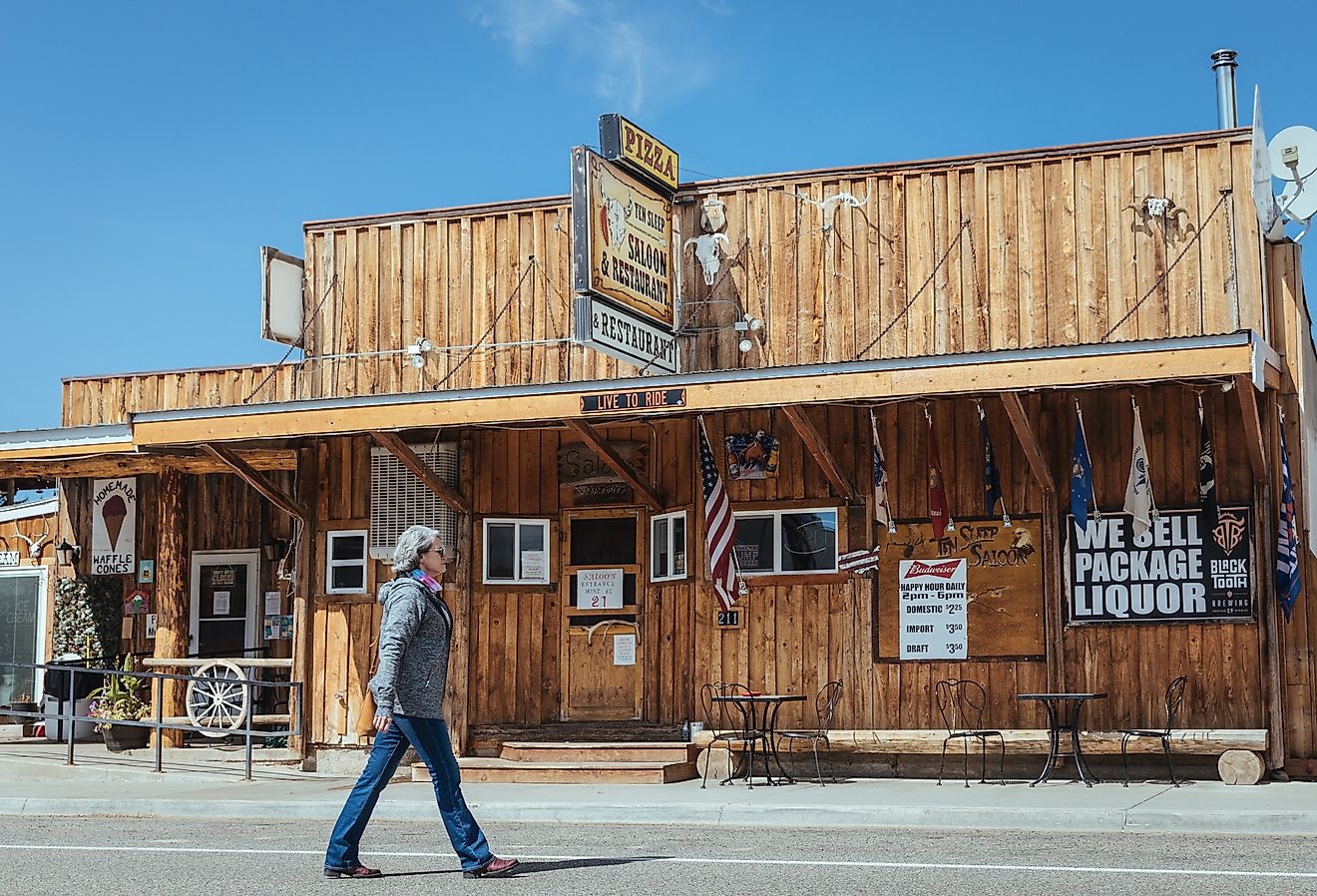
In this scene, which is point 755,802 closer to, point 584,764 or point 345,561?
point 584,764

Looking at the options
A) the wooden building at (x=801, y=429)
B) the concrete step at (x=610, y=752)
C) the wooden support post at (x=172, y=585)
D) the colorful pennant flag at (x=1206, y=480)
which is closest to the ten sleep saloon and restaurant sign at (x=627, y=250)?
the wooden building at (x=801, y=429)

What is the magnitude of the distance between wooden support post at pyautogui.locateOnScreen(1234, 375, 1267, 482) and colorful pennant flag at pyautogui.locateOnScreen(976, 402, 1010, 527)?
6.95 ft

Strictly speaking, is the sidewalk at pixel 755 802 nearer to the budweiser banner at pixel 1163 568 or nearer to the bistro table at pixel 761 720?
the bistro table at pixel 761 720

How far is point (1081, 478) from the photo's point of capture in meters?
13.9

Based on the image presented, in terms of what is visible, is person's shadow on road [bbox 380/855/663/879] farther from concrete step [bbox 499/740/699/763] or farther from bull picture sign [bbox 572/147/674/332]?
bull picture sign [bbox 572/147/674/332]

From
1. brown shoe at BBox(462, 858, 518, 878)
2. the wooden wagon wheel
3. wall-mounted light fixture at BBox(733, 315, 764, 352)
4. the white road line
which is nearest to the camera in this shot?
the white road line

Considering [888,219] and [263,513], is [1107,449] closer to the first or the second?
[888,219]

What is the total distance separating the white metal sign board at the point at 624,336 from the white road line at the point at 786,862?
18.2 feet

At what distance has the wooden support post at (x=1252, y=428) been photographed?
12711mm

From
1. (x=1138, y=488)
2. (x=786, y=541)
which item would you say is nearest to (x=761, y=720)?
(x=786, y=541)

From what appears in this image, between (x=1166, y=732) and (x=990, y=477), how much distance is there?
2.65 metres

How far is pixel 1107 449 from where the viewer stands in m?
14.5

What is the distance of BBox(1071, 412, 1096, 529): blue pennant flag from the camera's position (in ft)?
45.5

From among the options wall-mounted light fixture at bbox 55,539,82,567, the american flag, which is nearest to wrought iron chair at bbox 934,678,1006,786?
the american flag
